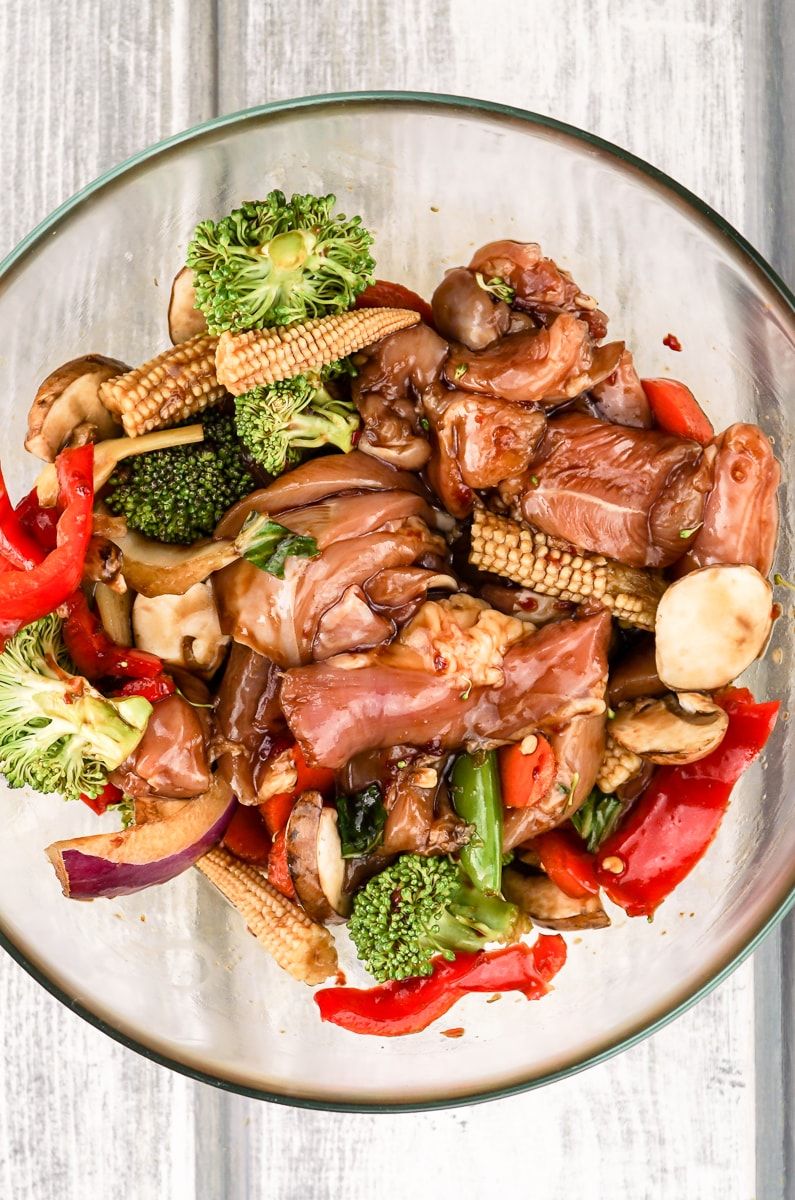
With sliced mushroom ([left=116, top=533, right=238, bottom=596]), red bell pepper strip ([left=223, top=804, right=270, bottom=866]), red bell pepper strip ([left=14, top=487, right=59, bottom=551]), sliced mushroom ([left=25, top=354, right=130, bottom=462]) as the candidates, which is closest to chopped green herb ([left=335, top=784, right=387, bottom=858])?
red bell pepper strip ([left=223, top=804, right=270, bottom=866])

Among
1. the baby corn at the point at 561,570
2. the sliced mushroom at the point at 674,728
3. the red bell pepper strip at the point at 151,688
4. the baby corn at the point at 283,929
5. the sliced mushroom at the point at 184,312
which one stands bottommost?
the baby corn at the point at 283,929

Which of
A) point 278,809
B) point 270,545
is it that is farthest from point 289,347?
point 278,809

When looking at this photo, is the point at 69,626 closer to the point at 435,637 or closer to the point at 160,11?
the point at 435,637

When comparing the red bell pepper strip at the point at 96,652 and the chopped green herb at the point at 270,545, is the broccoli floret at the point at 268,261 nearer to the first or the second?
the chopped green herb at the point at 270,545

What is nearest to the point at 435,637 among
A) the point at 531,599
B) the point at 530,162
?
A: the point at 531,599

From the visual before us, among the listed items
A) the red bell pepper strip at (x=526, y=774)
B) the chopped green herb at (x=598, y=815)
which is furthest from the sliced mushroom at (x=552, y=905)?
the red bell pepper strip at (x=526, y=774)

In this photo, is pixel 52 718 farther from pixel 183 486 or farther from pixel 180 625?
pixel 183 486

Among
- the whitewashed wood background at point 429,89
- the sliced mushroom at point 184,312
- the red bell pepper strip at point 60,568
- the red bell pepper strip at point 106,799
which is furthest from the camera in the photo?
the whitewashed wood background at point 429,89
